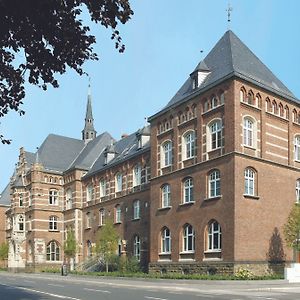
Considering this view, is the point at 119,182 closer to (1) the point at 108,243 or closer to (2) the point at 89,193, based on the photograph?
(2) the point at 89,193

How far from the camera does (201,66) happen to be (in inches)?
1527

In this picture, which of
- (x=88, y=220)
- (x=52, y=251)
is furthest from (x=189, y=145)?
(x=52, y=251)

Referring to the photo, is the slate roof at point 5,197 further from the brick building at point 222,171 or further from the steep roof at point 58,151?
the brick building at point 222,171

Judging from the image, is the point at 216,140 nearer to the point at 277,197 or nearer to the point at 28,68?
the point at 277,197

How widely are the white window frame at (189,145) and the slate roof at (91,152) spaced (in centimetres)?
2688

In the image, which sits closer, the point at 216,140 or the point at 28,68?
the point at 28,68

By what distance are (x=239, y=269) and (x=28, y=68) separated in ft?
84.6

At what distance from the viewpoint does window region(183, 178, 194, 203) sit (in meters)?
37.5

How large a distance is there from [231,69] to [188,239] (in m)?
12.9

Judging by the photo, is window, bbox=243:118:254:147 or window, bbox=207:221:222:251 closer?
window, bbox=207:221:222:251

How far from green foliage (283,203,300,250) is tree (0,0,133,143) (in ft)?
89.9

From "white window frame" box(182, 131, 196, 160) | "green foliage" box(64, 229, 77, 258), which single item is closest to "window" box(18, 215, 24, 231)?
"green foliage" box(64, 229, 77, 258)

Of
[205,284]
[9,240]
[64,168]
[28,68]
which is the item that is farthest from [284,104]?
[9,240]

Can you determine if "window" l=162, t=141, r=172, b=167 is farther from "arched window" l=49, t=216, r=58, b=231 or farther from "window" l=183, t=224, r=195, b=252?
"arched window" l=49, t=216, r=58, b=231
